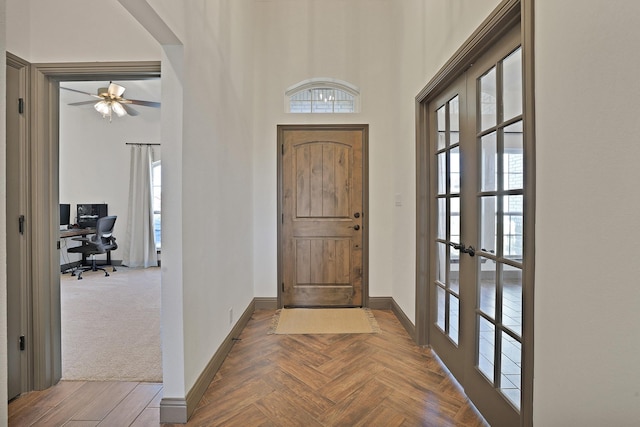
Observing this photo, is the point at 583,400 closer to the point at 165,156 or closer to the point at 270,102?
the point at 165,156

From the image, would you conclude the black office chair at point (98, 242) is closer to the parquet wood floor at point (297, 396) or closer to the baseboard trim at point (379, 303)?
the parquet wood floor at point (297, 396)

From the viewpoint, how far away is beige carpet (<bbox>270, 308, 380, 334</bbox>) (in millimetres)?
3156

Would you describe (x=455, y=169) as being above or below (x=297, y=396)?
above

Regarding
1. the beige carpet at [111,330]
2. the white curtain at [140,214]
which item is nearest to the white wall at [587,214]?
the beige carpet at [111,330]

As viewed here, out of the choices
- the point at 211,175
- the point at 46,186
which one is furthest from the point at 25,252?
the point at 211,175

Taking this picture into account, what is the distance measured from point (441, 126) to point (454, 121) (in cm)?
24

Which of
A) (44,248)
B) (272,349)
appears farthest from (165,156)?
(272,349)

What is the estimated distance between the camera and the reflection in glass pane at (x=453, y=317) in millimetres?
2252

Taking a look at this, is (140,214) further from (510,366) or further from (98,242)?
(510,366)

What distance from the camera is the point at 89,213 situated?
6.17 meters

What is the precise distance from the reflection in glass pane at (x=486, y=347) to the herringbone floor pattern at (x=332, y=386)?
0.26 metres

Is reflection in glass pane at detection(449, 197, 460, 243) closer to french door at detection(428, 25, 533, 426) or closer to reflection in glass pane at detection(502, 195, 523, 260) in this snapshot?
french door at detection(428, 25, 533, 426)

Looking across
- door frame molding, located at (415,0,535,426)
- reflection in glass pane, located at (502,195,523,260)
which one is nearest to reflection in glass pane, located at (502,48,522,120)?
door frame molding, located at (415,0,535,426)

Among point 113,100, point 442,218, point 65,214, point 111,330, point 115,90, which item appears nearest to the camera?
point 442,218
